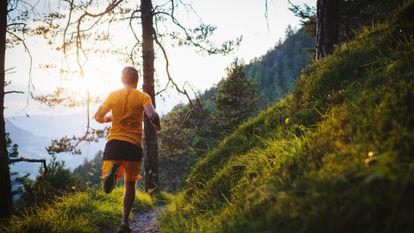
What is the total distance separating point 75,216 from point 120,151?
1226 millimetres

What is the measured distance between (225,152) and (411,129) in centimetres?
309

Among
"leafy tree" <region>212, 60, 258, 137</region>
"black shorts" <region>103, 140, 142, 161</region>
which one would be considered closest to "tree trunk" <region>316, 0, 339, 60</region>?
"black shorts" <region>103, 140, 142, 161</region>

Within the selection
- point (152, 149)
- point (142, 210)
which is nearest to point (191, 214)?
point (142, 210)

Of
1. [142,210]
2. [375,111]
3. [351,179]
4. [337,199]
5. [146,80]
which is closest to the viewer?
[337,199]

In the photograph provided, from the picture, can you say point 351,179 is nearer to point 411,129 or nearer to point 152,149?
point 411,129

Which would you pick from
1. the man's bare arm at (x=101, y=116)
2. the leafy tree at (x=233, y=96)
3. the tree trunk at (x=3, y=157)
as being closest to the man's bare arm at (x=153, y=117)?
the man's bare arm at (x=101, y=116)

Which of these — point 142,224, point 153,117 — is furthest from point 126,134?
point 142,224

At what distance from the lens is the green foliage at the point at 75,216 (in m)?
3.94

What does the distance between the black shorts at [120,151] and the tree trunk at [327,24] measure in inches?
150

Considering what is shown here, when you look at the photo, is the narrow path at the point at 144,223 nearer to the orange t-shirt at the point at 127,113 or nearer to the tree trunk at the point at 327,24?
the orange t-shirt at the point at 127,113

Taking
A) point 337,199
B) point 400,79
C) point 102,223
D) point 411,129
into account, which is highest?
point 400,79

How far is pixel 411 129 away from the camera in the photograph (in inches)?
70.2

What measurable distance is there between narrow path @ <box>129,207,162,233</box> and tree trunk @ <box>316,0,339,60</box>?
426cm

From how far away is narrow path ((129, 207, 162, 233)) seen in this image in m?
4.83
